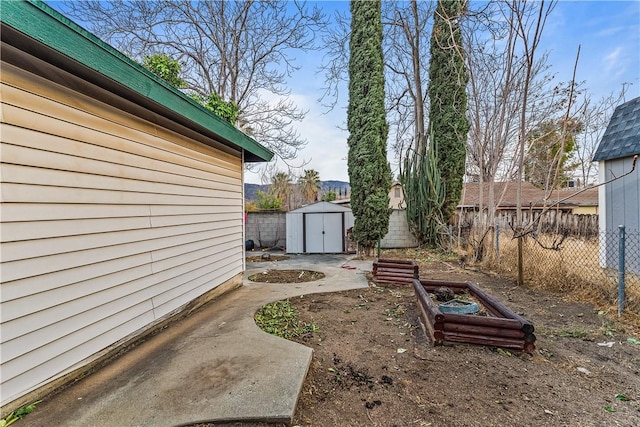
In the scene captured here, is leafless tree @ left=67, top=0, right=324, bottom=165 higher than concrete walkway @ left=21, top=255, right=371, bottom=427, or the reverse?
leafless tree @ left=67, top=0, right=324, bottom=165

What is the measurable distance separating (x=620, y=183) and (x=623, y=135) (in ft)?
2.69

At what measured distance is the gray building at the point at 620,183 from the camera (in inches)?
178

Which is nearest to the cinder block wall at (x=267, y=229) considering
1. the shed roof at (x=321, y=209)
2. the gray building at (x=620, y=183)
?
the shed roof at (x=321, y=209)

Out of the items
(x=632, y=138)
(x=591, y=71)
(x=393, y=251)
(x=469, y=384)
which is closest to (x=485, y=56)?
(x=591, y=71)

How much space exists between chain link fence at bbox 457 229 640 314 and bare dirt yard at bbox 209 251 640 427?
51 centimetres

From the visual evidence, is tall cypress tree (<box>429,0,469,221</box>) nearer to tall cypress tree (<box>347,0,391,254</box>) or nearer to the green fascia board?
tall cypress tree (<box>347,0,391,254</box>)

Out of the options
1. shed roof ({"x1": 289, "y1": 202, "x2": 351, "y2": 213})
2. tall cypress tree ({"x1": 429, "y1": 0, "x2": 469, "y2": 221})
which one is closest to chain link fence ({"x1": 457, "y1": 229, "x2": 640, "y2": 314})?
tall cypress tree ({"x1": 429, "y1": 0, "x2": 469, "y2": 221})

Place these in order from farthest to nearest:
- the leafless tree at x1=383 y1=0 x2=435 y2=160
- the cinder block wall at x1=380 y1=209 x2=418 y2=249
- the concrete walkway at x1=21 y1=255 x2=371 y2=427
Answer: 1. the cinder block wall at x1=380 y1=209 x2=418 y2=249
2. the leafless tree at x1=383 y1=0 x2=435 y2=160
3. the concrete walkway at x1=21 y1=255 x2=371 y2=427

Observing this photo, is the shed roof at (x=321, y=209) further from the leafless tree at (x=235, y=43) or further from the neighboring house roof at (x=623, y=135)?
the neighboring house roof at (x=623, y=135)

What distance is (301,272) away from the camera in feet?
22.7

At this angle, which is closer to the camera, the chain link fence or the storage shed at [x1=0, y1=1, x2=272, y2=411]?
the storage shed at [x1=0, y1=1, x2=272, y2=411]

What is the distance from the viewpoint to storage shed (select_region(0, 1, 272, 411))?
5.87ft

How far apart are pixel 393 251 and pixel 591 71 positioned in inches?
266

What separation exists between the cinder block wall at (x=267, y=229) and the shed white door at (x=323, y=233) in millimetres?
1442
